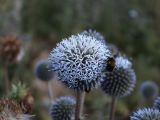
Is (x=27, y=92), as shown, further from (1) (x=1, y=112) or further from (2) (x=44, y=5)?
(2) (x=44, y=5)

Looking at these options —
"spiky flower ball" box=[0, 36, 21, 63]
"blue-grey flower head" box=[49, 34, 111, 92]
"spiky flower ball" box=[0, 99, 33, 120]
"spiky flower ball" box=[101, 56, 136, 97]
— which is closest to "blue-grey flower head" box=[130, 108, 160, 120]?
"blue-grey flower head" box=[49, 34, 111, 92]

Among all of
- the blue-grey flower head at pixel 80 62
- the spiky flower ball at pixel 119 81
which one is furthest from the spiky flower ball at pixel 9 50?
the blue-grey flower head at pixel 80 62

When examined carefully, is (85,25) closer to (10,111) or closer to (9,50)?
(9,50)

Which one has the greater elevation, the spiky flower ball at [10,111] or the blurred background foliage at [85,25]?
the blurred background foliage at [85,25]

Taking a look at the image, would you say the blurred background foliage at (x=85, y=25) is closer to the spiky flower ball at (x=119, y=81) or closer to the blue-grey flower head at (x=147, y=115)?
the spiky flower ball at (x=119, y=81)

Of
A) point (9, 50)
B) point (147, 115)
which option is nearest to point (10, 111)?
point (147, 115)

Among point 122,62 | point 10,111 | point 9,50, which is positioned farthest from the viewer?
point 9,50
